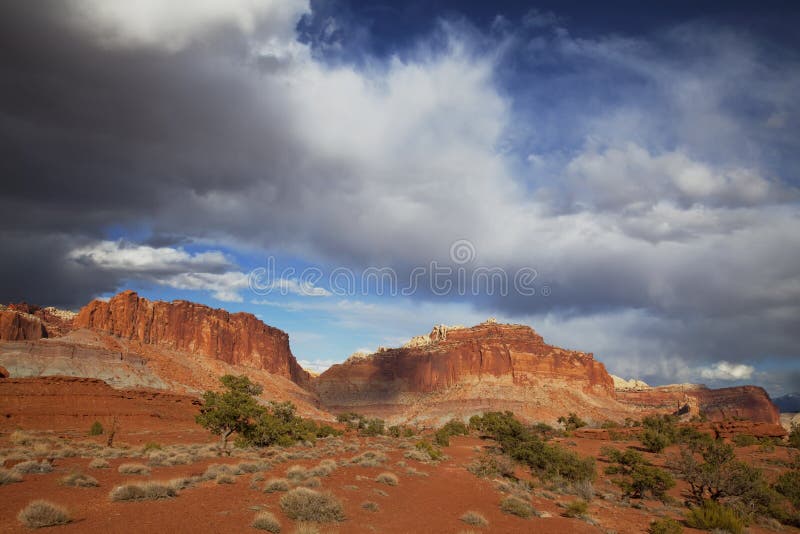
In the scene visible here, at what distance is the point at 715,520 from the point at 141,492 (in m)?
19.7

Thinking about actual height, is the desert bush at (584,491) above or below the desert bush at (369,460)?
below

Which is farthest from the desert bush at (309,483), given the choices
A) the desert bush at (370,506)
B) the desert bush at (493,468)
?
the desert bush at (493,468)

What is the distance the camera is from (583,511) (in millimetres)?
17125

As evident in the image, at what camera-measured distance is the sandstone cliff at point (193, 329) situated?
92.9 m

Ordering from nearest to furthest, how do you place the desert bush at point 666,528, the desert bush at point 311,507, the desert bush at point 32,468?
the desert bush at point 311,507 < the desert bush at point 666,528 < the desert bush at point 32,468

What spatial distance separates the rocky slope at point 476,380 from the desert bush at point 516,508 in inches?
3109

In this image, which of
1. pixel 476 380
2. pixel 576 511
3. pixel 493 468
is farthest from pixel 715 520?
pixel 476 380

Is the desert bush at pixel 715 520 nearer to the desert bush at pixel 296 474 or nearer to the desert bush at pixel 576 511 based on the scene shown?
the desert bush at pixel 576 511

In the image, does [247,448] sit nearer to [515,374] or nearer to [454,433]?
[454,433]

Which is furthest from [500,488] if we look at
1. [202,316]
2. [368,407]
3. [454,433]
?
[368,407]

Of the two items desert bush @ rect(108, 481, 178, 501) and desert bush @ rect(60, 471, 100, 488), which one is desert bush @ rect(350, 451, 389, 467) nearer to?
desert bush @ rect(108, 481, 178, 501)

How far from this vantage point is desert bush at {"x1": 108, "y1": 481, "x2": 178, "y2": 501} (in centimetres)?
1195

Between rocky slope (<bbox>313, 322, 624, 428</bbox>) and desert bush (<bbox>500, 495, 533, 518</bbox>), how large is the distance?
79.0m

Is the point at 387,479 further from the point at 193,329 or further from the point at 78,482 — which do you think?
the point at 193,329
